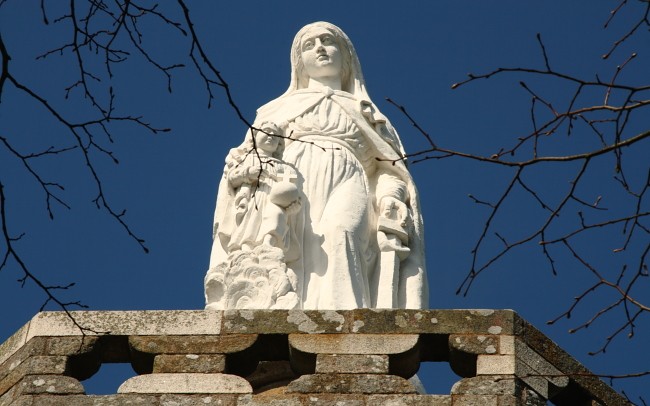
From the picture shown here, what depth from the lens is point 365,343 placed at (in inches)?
503

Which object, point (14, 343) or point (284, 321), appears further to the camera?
point (14, 343)

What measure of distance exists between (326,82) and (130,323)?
14.7ft

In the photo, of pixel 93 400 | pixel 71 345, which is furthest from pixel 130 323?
pixel 93 400

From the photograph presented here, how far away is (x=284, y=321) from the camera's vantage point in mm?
13023

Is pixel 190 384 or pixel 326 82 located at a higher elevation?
pixel 326 82

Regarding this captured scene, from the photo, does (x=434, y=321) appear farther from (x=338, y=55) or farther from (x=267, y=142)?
(x=338, y=55)

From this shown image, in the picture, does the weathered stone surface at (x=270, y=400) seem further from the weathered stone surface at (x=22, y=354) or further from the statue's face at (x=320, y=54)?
the statue's face at (x=320, y=54)

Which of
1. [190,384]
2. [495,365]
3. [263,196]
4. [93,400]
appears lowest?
[93,400]

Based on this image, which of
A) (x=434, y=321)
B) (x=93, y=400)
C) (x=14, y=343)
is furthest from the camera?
(x=14, y=343)

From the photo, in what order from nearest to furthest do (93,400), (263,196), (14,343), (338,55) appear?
(93,400), (14,343), (263,196), (338,55)

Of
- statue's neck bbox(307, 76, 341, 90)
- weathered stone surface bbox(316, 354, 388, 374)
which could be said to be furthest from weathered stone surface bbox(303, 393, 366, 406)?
statue's neck bbox(307, 76, 341, 90)

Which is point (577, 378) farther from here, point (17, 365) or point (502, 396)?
point (17, 365)

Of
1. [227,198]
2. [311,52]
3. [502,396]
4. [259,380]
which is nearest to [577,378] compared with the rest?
Answer: [502,396]

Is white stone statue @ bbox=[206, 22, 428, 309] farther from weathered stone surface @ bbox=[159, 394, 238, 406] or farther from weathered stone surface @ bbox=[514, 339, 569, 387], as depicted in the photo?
weathered stone surface @ bbox=[514, 339, 569, 387]
